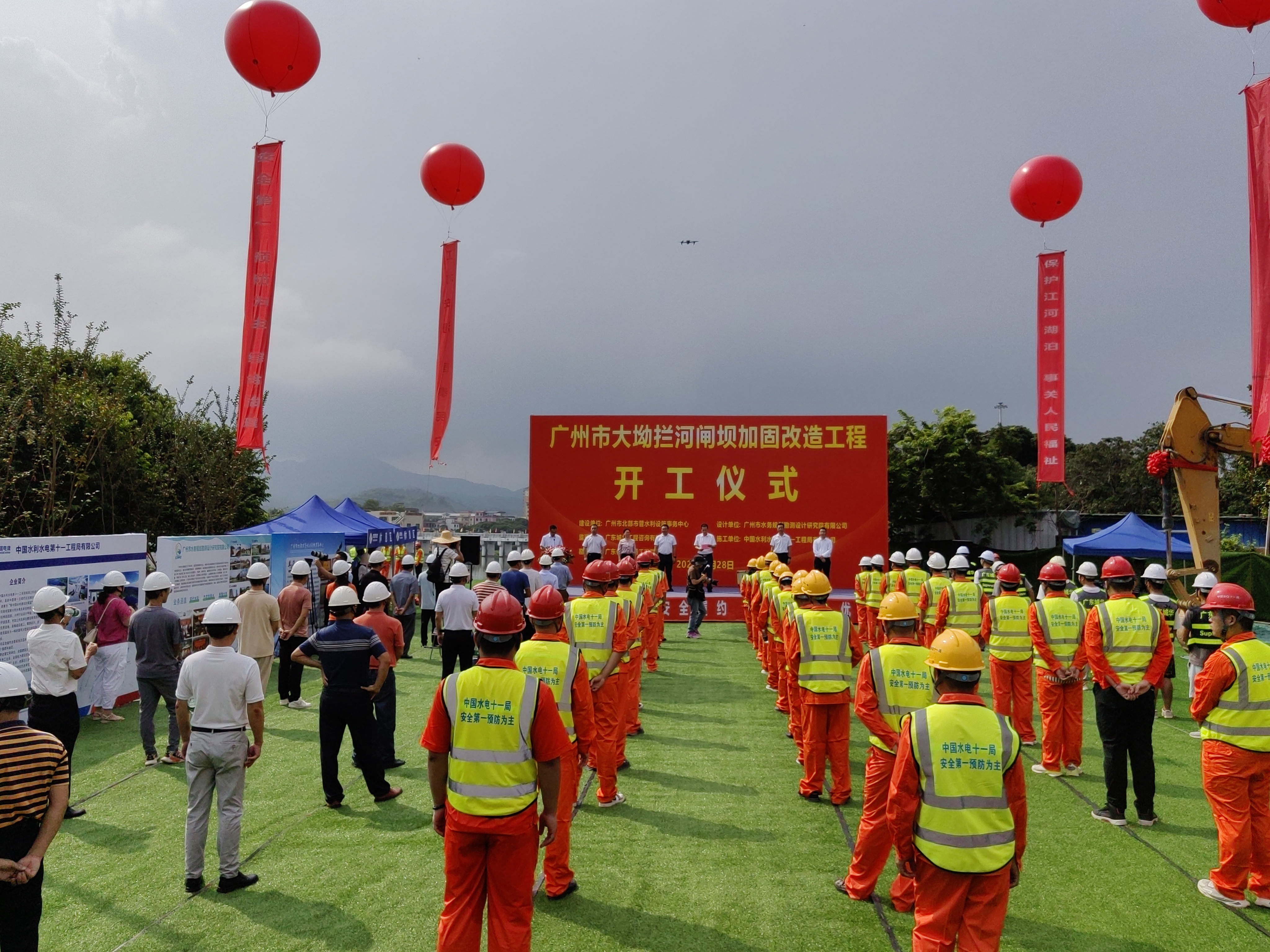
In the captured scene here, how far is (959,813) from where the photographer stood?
9.17 ft

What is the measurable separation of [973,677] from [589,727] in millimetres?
1919

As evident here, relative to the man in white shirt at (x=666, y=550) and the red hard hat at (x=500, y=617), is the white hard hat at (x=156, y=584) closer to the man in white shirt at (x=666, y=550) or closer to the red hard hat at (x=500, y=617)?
the red hard hat at (x=500, y=617)

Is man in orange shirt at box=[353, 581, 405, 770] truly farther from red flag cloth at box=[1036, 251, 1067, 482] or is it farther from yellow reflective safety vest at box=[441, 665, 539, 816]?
red flag cloth at box=[1036, 251, 1067, 482]

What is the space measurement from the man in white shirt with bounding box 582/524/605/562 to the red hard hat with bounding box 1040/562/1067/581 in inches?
394

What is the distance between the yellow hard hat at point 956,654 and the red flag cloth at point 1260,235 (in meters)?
6.96

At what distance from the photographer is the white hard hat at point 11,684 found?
9.53 ft

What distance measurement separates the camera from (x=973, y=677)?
9.57 ft

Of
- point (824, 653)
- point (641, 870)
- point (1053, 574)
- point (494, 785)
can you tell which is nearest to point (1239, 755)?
point (824, 653)

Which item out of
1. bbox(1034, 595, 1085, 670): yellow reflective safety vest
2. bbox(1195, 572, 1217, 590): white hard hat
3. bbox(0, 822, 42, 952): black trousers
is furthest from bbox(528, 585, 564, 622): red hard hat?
bbox(1195, 572, 1217, 590): white hard hat

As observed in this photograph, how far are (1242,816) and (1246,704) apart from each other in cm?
64

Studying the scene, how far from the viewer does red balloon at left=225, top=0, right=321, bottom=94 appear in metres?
8.21

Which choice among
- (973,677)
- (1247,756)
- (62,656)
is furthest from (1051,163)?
(62,656)

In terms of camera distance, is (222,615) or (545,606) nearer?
(545,606)

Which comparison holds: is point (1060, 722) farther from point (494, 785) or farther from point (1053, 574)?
point (494, 785)
